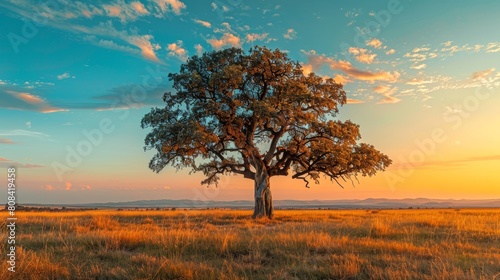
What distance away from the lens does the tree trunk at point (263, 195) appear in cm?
2841

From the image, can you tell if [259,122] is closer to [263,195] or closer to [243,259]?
[263,195]

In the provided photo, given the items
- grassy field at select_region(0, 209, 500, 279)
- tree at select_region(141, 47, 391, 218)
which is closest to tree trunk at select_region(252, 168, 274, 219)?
tree at select_region(141, 47, 391, 218)

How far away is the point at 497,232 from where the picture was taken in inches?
556

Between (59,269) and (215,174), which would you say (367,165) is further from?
(59,269)

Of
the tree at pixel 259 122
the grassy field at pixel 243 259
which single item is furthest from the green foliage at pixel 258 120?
the grassy field at pixel 243 259

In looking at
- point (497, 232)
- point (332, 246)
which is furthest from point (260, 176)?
point (332, 246)

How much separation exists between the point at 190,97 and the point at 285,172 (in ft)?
33.7

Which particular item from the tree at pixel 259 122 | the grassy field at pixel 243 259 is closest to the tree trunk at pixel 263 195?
the tree at pixel 259 122

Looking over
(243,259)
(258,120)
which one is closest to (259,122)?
(258,120)

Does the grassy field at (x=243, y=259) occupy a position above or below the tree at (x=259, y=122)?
below

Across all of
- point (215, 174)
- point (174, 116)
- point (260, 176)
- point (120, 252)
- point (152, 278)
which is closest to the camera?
point (152, 278)

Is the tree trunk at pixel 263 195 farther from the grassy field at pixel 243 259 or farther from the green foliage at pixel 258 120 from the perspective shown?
the grassy field at pixel 243 259

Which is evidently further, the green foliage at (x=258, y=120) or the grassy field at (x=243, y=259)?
the green foliage at (x=258, y=120)

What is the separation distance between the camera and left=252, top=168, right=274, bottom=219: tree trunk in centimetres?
2841
